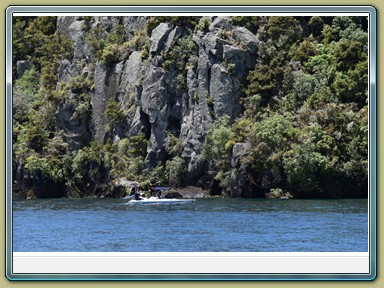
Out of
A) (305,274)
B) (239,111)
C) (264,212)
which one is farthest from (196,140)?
(305,274)

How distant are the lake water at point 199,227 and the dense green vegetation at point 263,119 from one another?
449 cm

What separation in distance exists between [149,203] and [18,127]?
77.0ft

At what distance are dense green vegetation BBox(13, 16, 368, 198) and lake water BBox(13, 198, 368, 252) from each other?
14.7 feet

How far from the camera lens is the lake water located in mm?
32550

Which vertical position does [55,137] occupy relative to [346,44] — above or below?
below

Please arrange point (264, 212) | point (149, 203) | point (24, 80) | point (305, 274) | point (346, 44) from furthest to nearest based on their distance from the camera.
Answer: point (24, 80) < point (346, 44) < point (149, 203) < point (264, 212) < point (305, 274)

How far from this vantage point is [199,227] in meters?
40.7

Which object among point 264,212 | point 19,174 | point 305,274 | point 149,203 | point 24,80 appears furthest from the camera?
point 24,80

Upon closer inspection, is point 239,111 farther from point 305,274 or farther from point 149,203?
point 305,274

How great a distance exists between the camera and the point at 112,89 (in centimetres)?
7806

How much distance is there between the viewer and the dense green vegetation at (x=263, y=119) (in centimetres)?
6388

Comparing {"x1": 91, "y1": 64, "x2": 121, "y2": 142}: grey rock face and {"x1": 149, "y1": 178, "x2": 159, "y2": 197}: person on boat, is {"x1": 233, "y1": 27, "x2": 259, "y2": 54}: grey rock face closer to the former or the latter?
{"x1": 91, "y1": 64, "x2": 121, "y2": 142}: grey rock face

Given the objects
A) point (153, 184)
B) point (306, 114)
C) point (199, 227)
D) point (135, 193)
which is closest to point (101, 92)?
point (153, 184)

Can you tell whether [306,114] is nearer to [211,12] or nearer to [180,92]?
[180,92]
